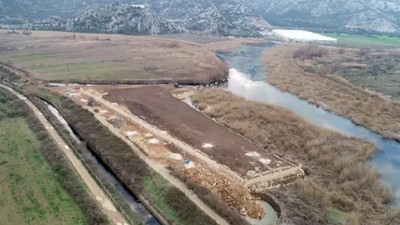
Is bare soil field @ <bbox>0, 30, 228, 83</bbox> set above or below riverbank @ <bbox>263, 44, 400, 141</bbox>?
below

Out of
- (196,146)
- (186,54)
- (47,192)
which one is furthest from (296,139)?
(186,54)

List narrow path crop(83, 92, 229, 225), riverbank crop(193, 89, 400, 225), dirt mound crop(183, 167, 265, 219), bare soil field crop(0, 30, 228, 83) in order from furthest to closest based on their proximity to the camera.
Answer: bare soil field crop(0, 30, 228, 83)
riverbank crop(193, 89, 400, 225)
dirt mound crop(183, 167, 265, 219)
narrow path crop(83, 92, 229, 225)

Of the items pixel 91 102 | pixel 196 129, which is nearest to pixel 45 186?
pixel 196 129

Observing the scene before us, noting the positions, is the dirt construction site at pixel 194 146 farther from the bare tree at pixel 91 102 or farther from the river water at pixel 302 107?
the river water at pixel 302 107

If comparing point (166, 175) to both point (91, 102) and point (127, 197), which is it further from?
point (91, 102)

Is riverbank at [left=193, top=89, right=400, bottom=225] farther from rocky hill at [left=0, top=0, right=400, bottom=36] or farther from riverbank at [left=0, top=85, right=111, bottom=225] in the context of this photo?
rocky hill at [left=0, top=0, right=400, bottom=36]

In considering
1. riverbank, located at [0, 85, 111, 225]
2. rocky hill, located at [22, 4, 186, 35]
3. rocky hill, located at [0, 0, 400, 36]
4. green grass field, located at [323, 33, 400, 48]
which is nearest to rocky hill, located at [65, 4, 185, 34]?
rocky hill, located at [22, 4, 186, 35]
